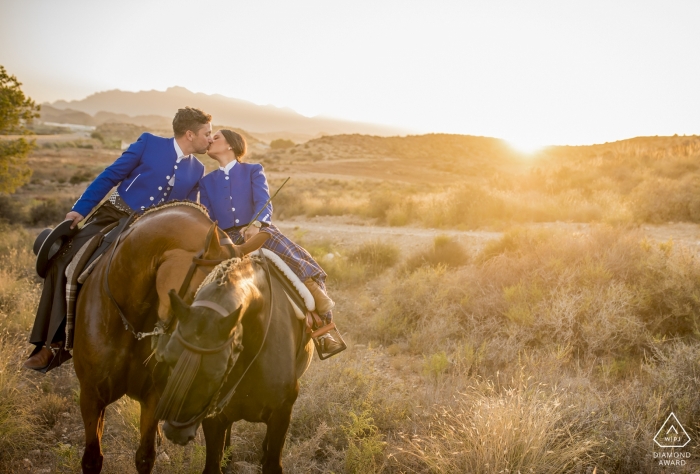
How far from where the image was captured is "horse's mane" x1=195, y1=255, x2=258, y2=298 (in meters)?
1.91

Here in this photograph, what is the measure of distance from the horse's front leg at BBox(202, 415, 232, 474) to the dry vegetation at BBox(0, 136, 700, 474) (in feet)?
1.86

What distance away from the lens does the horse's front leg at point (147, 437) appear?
298 cm

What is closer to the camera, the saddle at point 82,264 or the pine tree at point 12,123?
the saddle at point 82,264

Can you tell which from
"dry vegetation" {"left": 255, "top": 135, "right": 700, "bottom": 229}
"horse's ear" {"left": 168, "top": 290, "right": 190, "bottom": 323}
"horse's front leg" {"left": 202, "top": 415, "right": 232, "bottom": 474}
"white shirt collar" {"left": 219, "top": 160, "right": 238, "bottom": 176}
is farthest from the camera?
"dry vegetation" {"left": 255, "top": 135, "right": 700, "bottom": 229}

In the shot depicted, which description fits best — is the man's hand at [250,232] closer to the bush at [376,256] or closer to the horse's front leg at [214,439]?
Result: the horse's front leg at [214,439]

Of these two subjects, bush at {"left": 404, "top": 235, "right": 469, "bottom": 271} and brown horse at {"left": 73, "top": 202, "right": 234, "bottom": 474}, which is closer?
brown horse at {"left": 73, "top": 202, "right": 234, "bottom": 474}

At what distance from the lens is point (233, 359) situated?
6.48 ft

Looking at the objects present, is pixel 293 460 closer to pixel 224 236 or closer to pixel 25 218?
pixel 224 236

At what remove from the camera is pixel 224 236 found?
96.4 inches

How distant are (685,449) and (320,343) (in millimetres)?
3276

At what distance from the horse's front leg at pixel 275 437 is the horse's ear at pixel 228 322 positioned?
1218 mm

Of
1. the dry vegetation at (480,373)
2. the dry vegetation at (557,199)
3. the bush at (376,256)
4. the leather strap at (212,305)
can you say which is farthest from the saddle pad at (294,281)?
the dry vegetation at (557,199)

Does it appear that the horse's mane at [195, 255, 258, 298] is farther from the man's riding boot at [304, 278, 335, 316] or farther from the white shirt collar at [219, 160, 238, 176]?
the white shirt collar at [219, 160, 238, 176]
